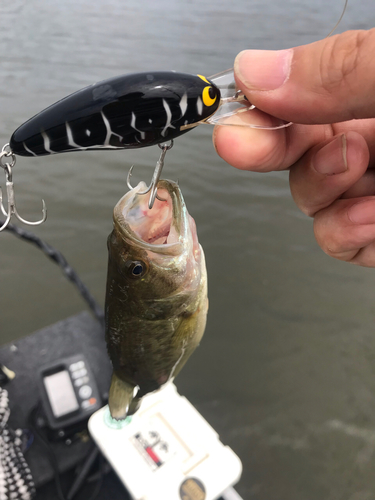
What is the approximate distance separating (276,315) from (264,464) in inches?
73.7

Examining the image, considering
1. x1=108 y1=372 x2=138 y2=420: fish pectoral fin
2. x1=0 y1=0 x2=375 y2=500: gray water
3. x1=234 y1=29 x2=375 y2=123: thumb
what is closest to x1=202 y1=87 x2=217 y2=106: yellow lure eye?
x1=234 y1=29 x2=375 y2=123: thumb

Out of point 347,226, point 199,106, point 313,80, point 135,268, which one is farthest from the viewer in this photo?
point 347,226

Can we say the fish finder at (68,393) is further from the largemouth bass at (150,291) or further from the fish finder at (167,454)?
the largemouth bass at (150,291)

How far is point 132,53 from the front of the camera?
9891 millimetres

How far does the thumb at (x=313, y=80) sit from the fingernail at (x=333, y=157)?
52 centimetres

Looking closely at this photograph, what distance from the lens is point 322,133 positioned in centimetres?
186

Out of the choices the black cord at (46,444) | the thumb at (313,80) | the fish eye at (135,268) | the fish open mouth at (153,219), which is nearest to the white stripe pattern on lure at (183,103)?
the thumb at (313,80)

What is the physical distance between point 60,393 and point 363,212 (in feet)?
8.00

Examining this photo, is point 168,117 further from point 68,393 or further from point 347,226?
point 68,393

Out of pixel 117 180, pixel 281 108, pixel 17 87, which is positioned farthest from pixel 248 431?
pixel 17 87

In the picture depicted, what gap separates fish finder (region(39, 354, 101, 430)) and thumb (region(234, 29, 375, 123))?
7.92 feet

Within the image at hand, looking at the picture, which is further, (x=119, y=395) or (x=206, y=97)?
(x=119, y=395)

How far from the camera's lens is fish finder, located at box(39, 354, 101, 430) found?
2.55 meters

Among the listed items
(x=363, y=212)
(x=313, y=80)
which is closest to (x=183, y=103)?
(x=313, y=80)
